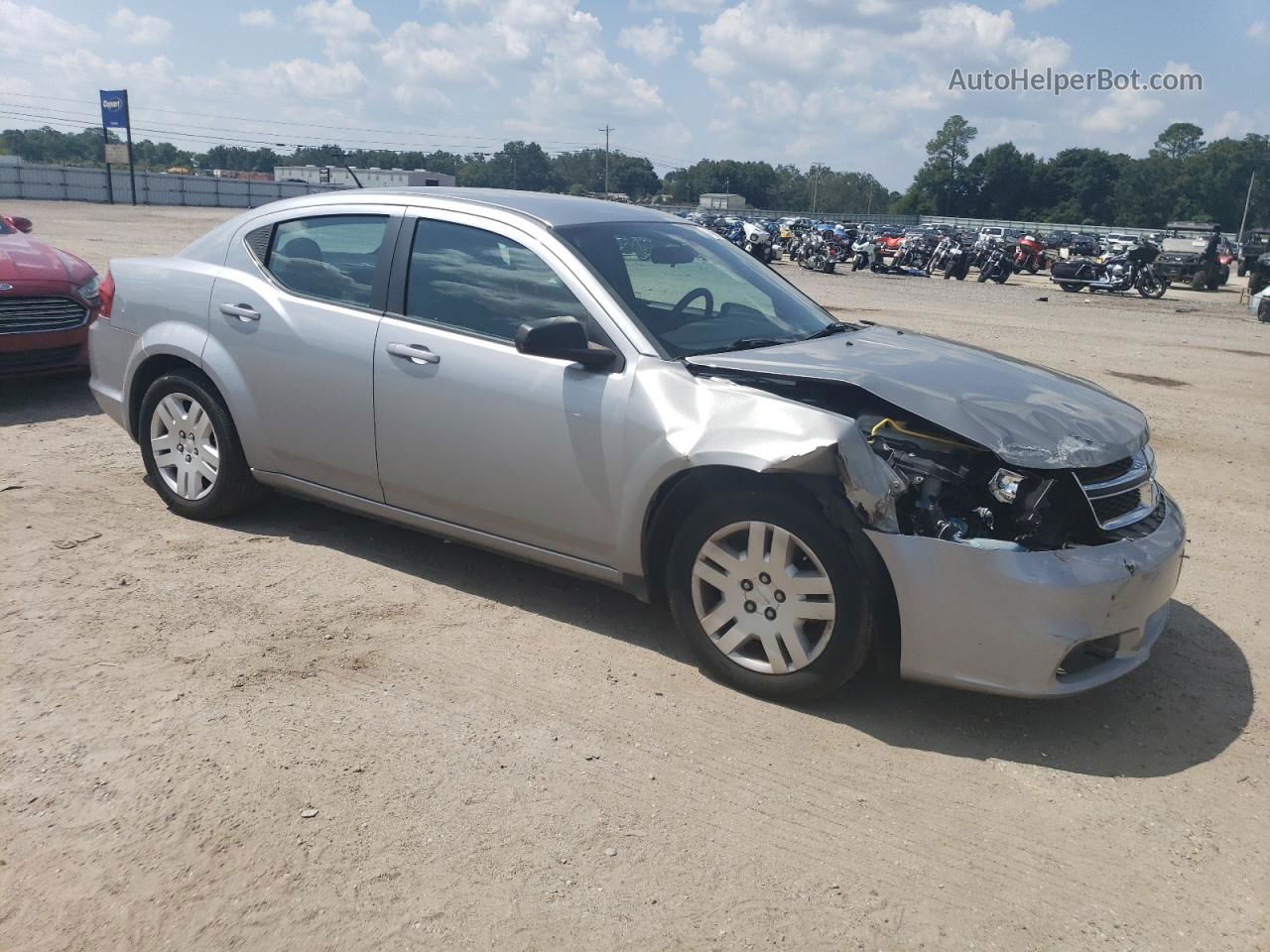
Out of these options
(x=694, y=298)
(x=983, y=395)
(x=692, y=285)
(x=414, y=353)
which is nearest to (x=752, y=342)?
(x=694, y=298)

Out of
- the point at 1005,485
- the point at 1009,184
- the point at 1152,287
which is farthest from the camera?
the point at 1009,184

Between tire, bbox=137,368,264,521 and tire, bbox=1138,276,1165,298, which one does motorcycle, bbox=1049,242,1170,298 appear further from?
tire, bbox=137,368,264,521

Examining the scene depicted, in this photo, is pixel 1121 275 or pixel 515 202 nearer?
pixel 515 202

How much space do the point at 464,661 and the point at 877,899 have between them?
6.07 feet

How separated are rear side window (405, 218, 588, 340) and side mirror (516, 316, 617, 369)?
14 cm

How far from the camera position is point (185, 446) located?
5.39 meters

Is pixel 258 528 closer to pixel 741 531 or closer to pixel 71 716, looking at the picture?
pixel 71 716

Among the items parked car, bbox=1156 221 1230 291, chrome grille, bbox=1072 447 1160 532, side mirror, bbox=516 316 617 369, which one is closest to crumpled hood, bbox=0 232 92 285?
side mirror, bbox=516 316 617 369

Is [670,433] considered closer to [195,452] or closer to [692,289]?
[692,289]

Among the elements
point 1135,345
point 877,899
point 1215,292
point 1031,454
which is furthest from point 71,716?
point 1215,292

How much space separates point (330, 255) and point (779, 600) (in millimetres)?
2705

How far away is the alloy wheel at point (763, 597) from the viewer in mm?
3586

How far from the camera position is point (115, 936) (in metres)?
2.55

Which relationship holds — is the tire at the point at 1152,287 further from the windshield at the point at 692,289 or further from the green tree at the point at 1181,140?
the green tree at the point at 1181,140
